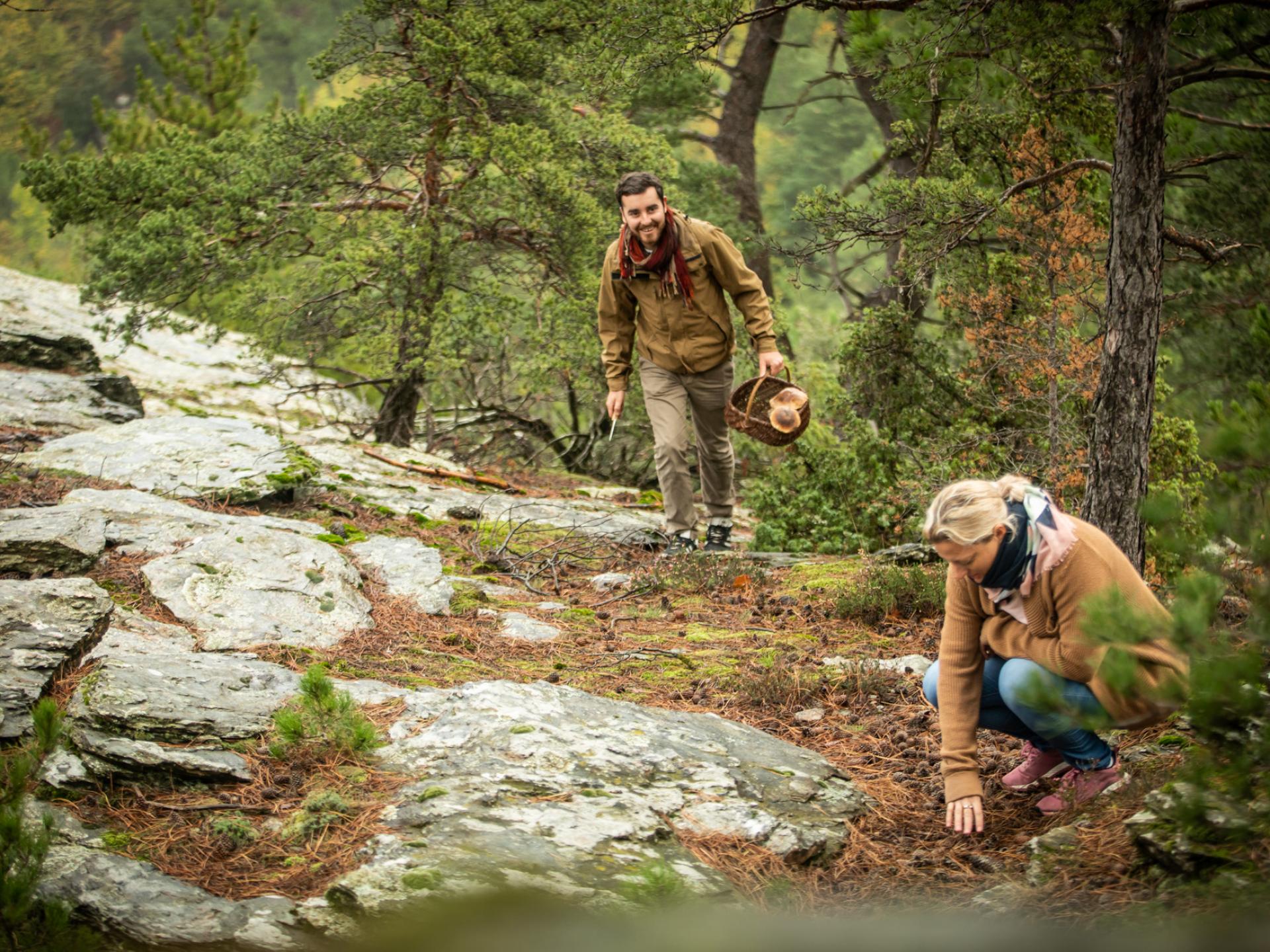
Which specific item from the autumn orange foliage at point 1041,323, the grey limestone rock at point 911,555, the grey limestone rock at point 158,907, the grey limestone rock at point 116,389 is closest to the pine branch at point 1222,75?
the autumn orange foliage at point 1041,323

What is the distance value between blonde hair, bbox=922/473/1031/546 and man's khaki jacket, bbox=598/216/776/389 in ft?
11.6

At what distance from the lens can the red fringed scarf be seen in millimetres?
6441

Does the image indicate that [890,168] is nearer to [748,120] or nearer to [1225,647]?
[1225,647]

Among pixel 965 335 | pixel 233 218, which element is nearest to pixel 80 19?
pixel 233 218

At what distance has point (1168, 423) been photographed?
25.3 ft

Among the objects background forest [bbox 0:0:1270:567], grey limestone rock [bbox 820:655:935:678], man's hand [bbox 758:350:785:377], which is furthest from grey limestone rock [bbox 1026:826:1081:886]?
man's hand [bbox 758:350:785:377]

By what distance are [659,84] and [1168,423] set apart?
8975mm

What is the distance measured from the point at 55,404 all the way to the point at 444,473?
3423 millimetres

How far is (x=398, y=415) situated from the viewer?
11094mm

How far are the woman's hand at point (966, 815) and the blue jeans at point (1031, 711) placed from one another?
32 cm

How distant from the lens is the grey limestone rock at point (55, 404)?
8.62 metres

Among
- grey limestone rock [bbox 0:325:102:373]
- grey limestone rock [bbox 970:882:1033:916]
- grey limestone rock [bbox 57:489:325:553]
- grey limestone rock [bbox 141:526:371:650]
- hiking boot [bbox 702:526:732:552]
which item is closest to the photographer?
grey limestone rock [bbox 970:882:1033:916]

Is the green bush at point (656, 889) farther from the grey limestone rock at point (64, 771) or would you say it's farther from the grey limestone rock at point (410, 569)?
the grey limestone rock at point (410, 569)

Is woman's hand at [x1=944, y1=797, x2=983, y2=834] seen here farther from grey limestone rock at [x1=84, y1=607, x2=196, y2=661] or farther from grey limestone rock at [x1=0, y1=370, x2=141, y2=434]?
grey limestone rock at [x1=0, y1=370, x2=141, y2=434]
